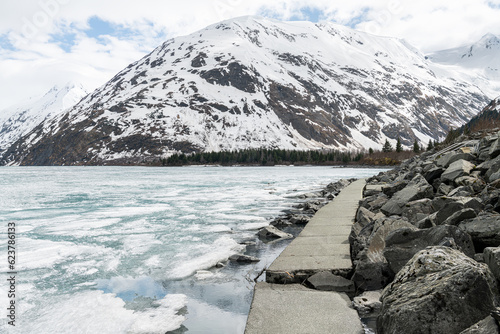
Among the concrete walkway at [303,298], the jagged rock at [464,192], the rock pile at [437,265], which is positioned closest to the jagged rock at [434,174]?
the rock pile at [437,265]

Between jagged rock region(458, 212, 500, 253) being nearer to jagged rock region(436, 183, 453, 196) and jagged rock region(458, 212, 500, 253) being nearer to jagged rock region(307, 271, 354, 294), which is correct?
jagged rock region(307, 271, 354, 294)

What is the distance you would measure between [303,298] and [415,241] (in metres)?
2.19

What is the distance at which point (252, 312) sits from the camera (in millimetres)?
5465

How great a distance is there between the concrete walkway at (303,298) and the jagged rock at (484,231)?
2.32 metres

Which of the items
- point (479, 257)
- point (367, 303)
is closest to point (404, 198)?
point (479, 257)

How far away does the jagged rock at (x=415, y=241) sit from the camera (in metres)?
5.61

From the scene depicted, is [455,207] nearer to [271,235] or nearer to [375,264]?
[375,264]

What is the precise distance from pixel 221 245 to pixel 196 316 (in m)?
5.17

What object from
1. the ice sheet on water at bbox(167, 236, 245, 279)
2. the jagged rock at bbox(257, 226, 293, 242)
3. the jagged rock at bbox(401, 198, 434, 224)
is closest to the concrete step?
the ice sheet on water at bbox(167, 236, 245, 279)

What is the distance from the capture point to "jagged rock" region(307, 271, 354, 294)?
6.64m

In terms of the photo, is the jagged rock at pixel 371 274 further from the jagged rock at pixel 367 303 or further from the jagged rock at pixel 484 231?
the jagged rock at pixel 484 231

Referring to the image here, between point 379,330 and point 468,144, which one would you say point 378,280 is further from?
point 468,144

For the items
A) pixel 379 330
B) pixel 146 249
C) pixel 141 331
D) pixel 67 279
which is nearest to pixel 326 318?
pixel 379 330

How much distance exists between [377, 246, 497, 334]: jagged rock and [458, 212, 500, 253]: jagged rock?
153cm
